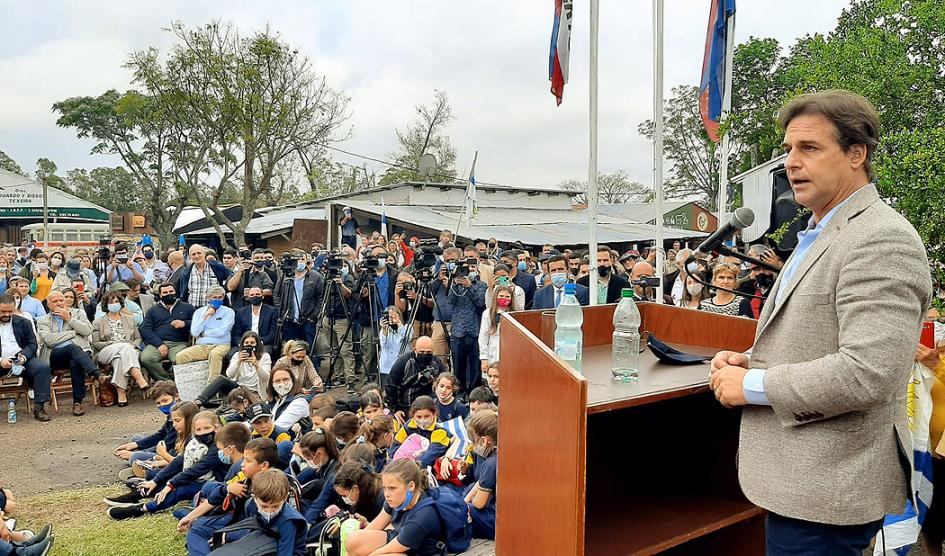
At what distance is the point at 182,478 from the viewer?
5156 mm

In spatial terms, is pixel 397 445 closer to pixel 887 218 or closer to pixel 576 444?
pixel 576 444

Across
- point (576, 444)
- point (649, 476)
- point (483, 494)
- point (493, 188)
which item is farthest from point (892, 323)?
point (493, 188)

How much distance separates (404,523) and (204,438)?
2482mm

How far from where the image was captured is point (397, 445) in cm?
508

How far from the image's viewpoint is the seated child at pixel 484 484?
3.78 m

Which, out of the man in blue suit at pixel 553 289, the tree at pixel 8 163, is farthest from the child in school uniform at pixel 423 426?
the tree at pixel 8 163

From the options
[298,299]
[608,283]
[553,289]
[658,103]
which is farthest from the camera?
[298,299]

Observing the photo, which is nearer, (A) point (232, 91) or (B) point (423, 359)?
(B) point (423, 359)

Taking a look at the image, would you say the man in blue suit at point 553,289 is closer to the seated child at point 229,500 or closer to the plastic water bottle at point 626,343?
the seated child at point 229,500

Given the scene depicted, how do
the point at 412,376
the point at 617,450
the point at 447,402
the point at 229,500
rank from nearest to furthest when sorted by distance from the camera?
the point at 617,450
the point at 229,500
the point at 447,402
the point at 412,376

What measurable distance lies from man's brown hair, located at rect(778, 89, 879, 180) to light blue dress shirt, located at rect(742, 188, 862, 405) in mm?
104

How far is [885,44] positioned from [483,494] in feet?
20.8

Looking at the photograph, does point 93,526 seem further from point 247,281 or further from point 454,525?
point 247,281

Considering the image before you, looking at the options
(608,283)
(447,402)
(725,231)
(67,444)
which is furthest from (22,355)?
(725,231)
